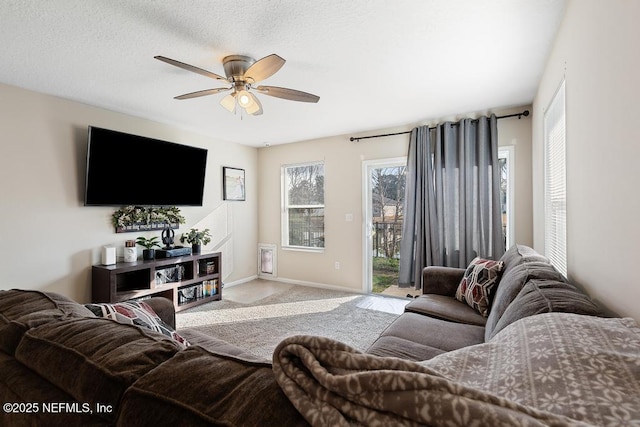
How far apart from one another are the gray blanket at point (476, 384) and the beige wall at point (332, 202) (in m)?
3.64

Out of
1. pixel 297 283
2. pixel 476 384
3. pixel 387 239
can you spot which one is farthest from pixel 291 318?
pixel 476 384

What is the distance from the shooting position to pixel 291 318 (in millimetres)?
3404

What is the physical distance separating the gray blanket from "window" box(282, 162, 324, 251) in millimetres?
4248

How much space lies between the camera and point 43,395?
2.43 feet

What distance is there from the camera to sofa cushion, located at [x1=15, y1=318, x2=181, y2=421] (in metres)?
0.66

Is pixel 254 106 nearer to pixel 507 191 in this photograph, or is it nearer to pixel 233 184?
pixel 233 184

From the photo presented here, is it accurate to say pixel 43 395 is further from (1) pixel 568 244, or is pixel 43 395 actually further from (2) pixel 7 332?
(1) pixel 568 244

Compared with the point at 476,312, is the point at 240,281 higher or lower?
lower

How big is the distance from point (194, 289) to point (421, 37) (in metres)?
3.80

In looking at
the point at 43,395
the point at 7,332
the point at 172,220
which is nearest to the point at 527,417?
the point at 43,395

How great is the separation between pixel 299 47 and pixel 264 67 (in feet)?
1.06

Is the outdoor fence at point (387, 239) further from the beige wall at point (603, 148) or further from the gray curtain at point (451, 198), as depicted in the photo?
the beige wall at point (603, 148)

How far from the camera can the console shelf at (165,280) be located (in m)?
3.18

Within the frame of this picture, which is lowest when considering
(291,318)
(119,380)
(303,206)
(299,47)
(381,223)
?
(291,318)
